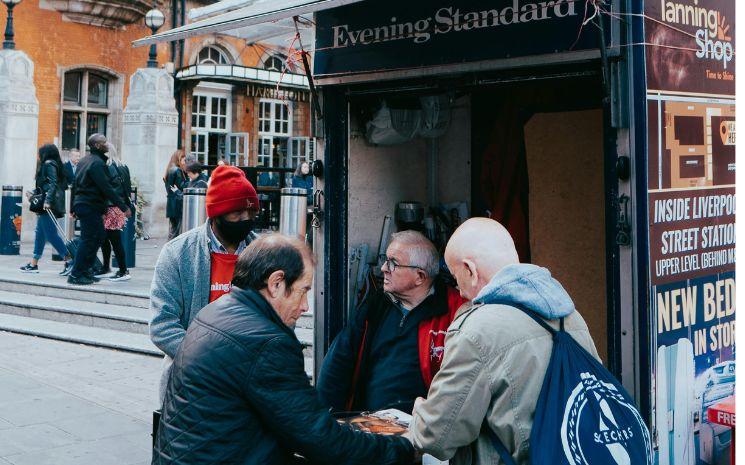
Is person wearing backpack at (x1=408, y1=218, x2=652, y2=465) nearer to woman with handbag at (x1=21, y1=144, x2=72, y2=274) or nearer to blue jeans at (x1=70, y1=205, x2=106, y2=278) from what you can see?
blue jeans at (x1=70, y1=205, x2=106, y2=278)

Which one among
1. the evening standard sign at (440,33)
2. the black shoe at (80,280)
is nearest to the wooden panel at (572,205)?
the evening standard sign at (440,33)

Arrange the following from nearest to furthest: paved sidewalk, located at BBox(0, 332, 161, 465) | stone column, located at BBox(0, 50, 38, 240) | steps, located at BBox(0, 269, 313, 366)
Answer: paved sidewalk, located at BBox(0, 332, 161, 465) < steps, located at BBox(0, 269, 313, 366) < stone column, located at BBox(0, 50, 38, 240)

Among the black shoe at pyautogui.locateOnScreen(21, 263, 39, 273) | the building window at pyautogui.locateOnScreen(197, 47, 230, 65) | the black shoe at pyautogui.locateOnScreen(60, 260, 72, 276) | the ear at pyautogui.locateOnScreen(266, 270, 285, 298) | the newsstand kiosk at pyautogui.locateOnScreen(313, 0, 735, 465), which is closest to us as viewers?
the ear at pyautogui.locateOnScreen(266, 270, 285, 298)

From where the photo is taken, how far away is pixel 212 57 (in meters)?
23.8

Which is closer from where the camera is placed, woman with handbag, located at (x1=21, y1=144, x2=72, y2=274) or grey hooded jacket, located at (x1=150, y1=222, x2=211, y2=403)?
grey hooded jacket, located at (x1=150, y1=222, x2=211, y2=403)

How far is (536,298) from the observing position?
2.54m

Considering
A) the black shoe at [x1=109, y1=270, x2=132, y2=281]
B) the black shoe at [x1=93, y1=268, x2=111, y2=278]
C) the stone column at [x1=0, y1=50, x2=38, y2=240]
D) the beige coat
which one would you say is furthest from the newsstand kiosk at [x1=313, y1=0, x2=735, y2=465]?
the stone column at [x1=0, y1=50, x2=38, y2=240]

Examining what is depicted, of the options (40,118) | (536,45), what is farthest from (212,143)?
(536,45)

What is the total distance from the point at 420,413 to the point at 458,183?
3.14 meters

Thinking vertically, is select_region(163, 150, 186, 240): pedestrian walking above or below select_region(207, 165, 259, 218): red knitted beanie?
above

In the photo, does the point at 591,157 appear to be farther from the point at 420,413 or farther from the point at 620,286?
the point at 420,413

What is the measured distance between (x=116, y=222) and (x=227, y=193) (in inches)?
288

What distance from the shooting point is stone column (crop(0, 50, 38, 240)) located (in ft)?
58.7

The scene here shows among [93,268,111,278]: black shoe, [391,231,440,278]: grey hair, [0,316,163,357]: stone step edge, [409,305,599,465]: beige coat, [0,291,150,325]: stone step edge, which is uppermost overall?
[391,231,440,278]: grey hair
